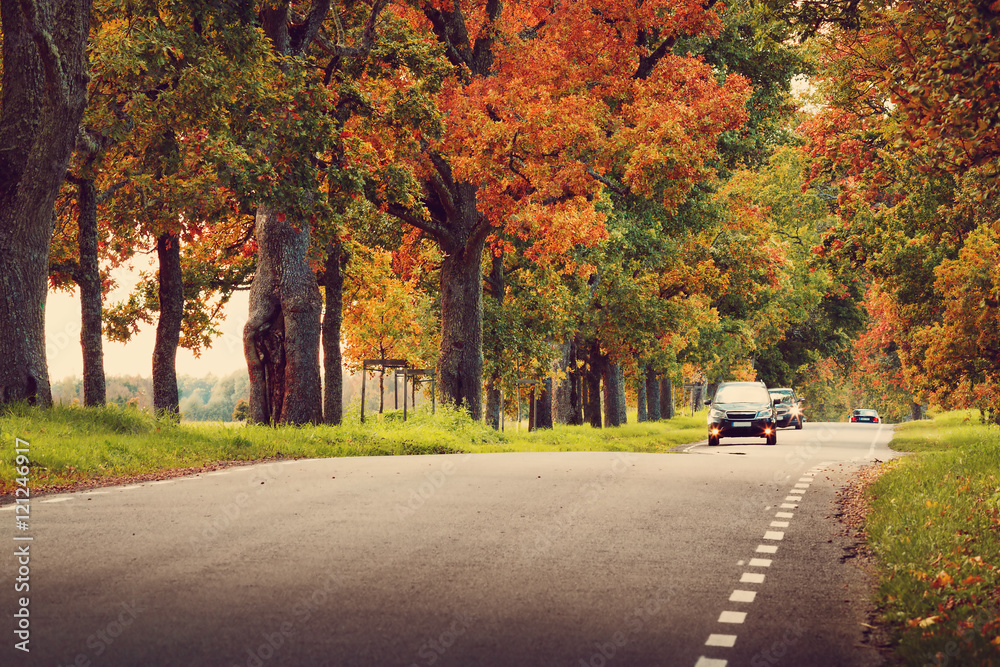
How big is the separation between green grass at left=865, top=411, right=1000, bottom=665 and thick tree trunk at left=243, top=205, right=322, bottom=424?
1263 cm

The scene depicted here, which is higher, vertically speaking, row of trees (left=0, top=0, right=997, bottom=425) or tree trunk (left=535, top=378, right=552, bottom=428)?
row of trees (left=0, top=0, right=997, bottom=425)

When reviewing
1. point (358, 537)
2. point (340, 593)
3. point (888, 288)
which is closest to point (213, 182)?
point (888, 288)

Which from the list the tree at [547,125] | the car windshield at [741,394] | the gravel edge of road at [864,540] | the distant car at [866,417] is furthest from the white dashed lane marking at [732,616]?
the distant car at [866,417]

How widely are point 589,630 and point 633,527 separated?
14.0ft

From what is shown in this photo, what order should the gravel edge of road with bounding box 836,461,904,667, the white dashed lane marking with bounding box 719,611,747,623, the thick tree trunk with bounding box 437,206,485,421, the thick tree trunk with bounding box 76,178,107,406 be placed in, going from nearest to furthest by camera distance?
the gravel edge of road with bounding box 836,461,904,667 < the white dashed lane marking with bounding box 719,611,747,623 < the thick tree trunk with bounding box 76,178,107,406 < the thick tree trunk with bounding box 437,206,485,421

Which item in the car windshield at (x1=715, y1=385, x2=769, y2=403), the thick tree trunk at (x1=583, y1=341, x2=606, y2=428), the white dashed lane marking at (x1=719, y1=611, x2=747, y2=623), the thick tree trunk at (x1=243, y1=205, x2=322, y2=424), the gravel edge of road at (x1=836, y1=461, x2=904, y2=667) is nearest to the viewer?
the gravel edge of road at (x1=836, y1=461, x2=904, y2=667)

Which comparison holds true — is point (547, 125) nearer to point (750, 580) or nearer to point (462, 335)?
point (462, 335)

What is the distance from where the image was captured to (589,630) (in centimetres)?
618

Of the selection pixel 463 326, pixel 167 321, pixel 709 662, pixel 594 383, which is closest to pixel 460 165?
pixel 463 326

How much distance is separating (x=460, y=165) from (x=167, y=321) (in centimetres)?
1162

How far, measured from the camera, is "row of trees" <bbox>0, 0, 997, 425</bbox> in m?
15.9

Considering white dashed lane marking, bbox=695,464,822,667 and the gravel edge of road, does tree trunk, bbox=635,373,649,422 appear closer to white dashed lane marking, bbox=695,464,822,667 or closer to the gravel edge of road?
the gravel edge of road

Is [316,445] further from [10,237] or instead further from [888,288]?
[888,288]

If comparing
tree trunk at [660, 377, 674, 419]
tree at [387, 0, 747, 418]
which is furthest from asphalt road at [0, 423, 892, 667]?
tree trunk at [660, 377, 674, 419]
